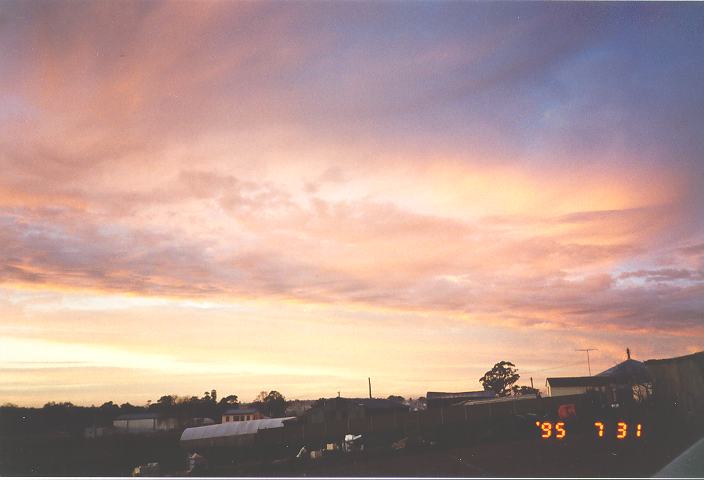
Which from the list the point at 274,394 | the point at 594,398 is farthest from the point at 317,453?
the point at 274,394

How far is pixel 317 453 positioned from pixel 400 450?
727 centimetres

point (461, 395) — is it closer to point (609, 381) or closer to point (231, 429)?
point (609, 381)

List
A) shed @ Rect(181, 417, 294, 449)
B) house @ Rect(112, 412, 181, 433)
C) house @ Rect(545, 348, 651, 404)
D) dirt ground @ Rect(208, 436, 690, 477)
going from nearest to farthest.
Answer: dirt ground @ Rect(208, 436, 690, 477), shed @ Rect(181, 417, 294, 449), house @ Rect(545, 348, 651, 404), house @ Rect(112, 412, 181, 433)

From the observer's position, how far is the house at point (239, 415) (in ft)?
254

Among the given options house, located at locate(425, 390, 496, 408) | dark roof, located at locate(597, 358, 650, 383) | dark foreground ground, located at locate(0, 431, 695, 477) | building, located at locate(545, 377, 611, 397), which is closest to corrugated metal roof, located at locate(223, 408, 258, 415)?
house, located at locate(425, 390, 496, 408)

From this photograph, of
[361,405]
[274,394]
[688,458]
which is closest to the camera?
[688,458]

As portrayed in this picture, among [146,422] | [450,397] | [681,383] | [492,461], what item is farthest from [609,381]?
[146,422]

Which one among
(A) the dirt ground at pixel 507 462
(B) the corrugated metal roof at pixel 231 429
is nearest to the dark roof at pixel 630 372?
(B) the corrugated metal roof at pixel 231 429

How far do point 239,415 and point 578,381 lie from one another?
4444cm

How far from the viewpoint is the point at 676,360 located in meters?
20.5

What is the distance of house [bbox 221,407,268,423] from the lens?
77.3 metres

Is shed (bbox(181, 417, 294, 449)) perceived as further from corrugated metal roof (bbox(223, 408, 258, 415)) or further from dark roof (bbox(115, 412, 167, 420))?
corrugated metal roof (bbox(223, 408, 258, 415))

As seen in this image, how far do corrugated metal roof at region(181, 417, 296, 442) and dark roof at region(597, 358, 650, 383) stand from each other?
1364 inches

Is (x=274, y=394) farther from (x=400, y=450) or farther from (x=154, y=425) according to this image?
(x=400, y=450)
